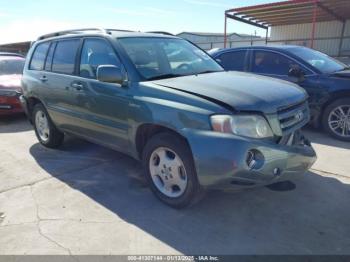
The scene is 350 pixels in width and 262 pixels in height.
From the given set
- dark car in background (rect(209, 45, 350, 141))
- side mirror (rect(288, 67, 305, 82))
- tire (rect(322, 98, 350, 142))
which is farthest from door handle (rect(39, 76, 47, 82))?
tire (rect(322, 98, 350, 142))

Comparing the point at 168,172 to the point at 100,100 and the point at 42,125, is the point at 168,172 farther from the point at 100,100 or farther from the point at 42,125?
the point at 42,125

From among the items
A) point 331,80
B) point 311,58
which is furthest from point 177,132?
point 311,58

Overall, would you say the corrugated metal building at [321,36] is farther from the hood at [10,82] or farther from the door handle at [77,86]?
the door handle at [77,86]

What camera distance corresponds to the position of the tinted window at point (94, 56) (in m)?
3.72

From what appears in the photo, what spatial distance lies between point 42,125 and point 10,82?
3.19 meters

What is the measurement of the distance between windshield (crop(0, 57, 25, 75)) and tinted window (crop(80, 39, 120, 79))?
5.66 m

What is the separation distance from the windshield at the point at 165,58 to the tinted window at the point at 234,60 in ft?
7.59

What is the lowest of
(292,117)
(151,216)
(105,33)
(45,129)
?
(151,216)

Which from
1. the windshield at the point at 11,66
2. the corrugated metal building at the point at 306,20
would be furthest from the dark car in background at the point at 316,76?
the corrugated metal building at the point at 306,20

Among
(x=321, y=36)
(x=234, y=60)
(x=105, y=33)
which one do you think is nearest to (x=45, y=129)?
(x=105, y=33)

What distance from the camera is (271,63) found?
615 cm

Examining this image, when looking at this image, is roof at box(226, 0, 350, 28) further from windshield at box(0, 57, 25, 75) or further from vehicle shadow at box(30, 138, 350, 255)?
vehicle shadow at box(30, 138, 350, 255)

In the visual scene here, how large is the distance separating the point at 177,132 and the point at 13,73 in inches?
292

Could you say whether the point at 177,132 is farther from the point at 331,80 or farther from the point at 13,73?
the point at 13,73
